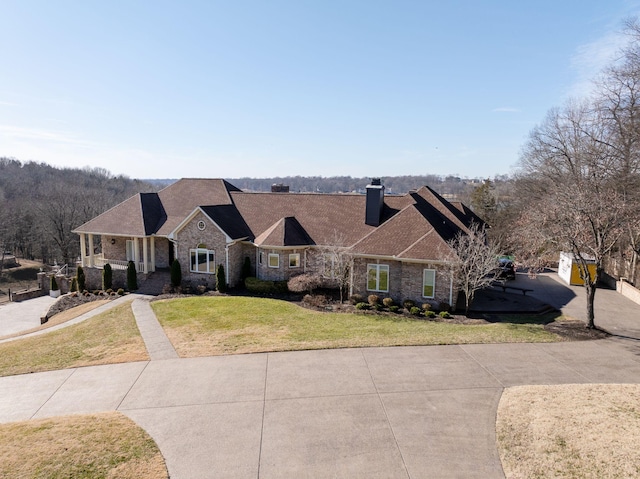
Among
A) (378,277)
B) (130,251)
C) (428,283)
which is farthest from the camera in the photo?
(130,251)

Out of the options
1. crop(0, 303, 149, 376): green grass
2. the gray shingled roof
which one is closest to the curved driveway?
crop(0, 303, 149, 376): green grass

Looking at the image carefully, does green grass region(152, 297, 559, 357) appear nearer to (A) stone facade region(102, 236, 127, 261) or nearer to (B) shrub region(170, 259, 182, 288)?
(B) shrub region(170, 259, 182, 288)

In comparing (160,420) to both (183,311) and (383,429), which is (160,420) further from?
(183,311)

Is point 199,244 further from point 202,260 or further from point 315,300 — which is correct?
point 315,300

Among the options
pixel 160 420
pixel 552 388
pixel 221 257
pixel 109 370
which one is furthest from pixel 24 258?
pixel 552 388

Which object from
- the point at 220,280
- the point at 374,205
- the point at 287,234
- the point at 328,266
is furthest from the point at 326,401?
the point at 374,205
